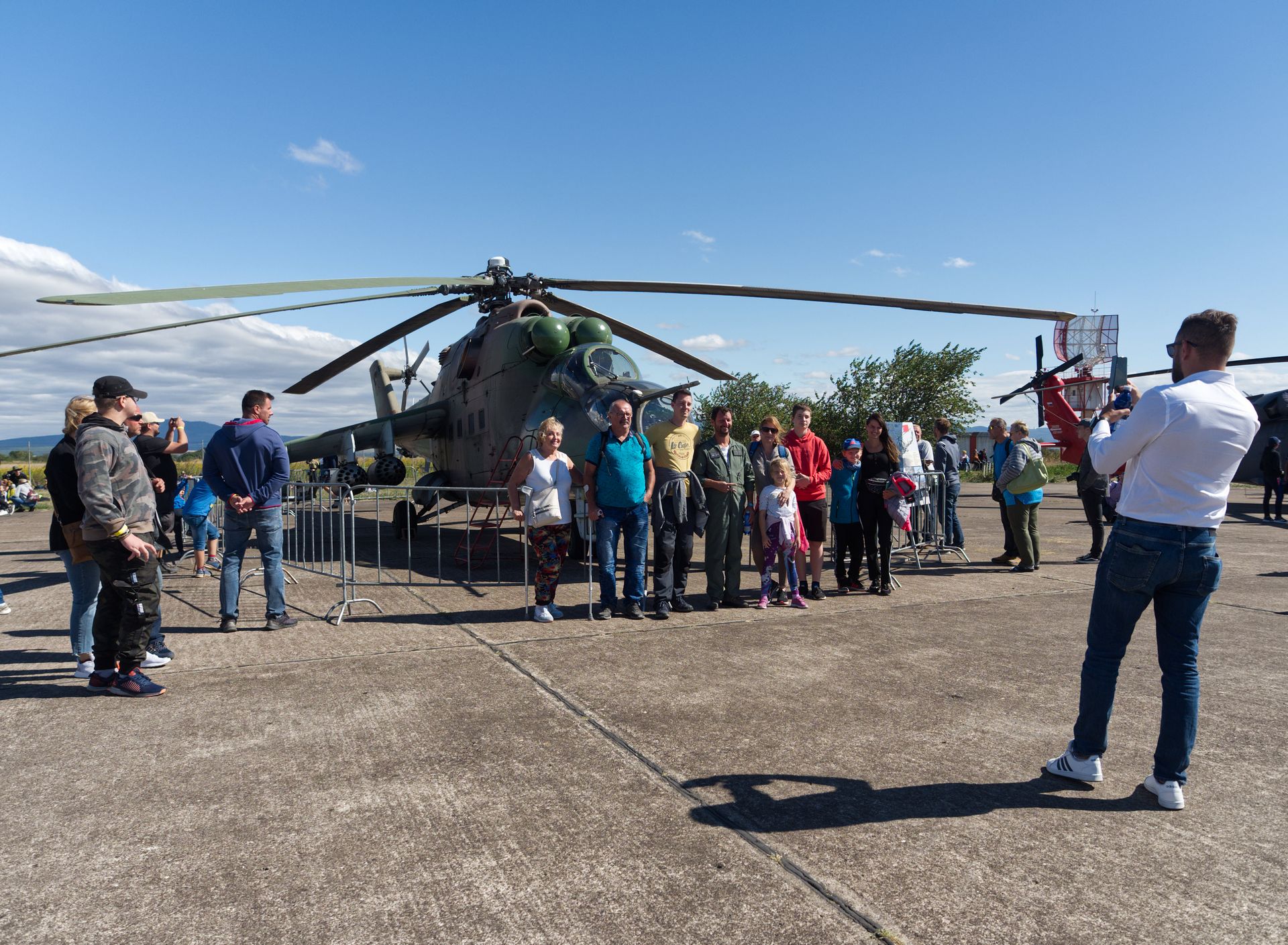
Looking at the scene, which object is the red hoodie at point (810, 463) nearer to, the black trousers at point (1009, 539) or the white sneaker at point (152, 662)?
the black trousers at point (1009, 539)

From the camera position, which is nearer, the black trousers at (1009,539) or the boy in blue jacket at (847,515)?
the boy in blue jacket at (847,515)

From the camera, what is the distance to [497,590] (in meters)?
7.97

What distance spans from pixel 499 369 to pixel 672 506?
4.68 meters

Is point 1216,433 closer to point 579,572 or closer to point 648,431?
point 648,431

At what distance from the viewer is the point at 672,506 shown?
666cm

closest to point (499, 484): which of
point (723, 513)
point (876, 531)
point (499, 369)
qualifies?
point (499, 369)

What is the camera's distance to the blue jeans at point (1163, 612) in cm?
292

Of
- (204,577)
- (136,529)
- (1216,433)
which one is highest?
(1216,433)

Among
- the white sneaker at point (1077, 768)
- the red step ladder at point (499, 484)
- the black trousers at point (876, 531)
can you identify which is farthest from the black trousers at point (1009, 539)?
the white sneaker at point (1077, 768)

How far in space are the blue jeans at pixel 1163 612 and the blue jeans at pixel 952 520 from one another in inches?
292

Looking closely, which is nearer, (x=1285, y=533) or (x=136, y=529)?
(x=136, y=529)

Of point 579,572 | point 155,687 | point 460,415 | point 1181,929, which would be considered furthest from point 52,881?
point 460,415

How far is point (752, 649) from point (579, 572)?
12.1 ft

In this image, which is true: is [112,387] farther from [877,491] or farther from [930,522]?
[930,522]
